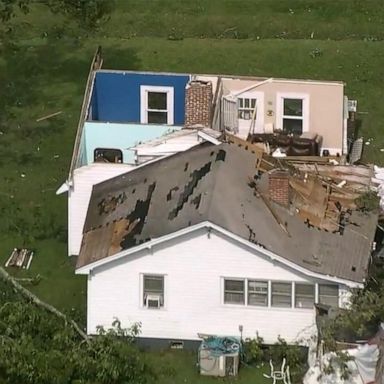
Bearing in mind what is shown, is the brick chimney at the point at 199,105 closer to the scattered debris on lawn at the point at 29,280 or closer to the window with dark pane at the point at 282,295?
the scattered debris on lawn at the point at 29,280

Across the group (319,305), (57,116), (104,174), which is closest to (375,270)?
(319,305)

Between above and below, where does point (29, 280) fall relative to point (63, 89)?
below

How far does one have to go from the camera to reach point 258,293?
29.4 meters


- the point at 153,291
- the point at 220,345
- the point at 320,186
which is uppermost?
the point at 320,186

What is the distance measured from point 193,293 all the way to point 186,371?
1783 millimetres

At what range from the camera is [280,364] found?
2945cm

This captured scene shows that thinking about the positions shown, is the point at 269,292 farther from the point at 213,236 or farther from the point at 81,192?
the point at 81,192

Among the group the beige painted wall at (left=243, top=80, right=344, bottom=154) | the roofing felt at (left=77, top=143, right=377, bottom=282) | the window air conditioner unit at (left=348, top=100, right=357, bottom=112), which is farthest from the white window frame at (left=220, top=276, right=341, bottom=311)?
the window air conditioner unit at (left=348, top=100, right=357, bottom=112)

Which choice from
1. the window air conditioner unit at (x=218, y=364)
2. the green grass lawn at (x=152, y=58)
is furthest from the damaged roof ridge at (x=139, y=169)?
the window air conditioner unit at (x=218, y=364)

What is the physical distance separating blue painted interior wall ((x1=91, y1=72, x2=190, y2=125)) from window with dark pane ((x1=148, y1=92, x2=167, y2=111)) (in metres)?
0.31

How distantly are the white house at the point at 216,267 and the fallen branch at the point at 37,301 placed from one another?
13.3 inches

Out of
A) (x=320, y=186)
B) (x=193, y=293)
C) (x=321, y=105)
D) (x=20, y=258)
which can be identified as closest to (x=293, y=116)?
(x=321, y=105)

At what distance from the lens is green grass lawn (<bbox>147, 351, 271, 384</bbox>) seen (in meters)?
29.1

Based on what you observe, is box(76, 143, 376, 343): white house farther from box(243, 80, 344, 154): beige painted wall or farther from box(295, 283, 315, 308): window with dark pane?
box(243, 80, 344, 154): beige painted wall
